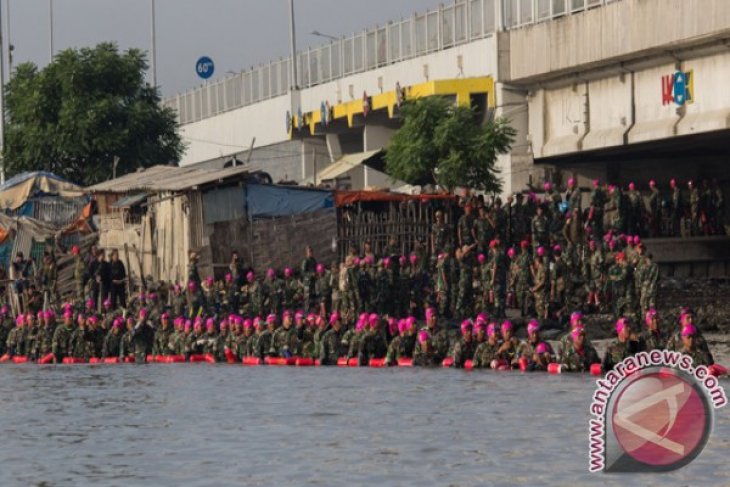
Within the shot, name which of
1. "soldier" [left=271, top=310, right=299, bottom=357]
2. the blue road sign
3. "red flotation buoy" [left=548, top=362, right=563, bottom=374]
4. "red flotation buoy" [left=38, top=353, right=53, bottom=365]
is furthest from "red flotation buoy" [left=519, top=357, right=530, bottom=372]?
the blue road sign

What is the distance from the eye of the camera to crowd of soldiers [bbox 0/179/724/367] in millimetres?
39312

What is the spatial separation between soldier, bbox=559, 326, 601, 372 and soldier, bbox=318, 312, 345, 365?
7.32 metres

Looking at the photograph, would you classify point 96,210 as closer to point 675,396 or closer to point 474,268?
point 474,268

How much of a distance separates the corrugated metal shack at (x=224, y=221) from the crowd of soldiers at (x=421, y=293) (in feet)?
3.23

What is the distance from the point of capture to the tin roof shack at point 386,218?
46.2 metres

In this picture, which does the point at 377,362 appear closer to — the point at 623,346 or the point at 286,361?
the point at 286,361

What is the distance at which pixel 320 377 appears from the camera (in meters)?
36.0

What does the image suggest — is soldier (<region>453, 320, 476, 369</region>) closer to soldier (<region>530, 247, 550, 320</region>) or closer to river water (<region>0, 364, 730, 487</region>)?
river water (<region>0, 364, 730, 487</region>)

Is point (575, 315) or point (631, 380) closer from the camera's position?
point (631, 380)

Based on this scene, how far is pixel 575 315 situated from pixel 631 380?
16944 millimetres

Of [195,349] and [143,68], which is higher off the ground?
[143,68]

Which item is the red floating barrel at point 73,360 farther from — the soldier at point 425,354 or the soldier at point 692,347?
the soldier at point 692,347

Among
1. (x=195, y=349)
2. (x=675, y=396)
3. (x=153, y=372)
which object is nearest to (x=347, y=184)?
(x=195, y=349)

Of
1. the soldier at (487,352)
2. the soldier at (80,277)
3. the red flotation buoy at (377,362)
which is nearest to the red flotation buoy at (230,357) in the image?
the red flotation buoy at (377,362)
